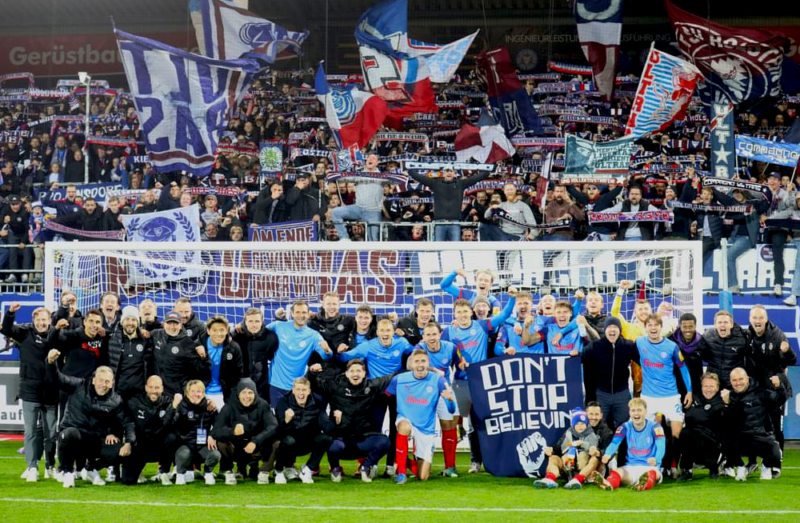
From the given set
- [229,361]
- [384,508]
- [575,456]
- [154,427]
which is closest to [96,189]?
[229,361]

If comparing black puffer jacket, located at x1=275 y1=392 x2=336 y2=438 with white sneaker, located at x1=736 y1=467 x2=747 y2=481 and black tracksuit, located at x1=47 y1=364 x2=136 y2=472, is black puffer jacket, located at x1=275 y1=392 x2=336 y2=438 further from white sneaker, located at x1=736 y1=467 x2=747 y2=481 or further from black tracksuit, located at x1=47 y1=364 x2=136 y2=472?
white sneaker, located at x1=736 y1=467 x2=747 y2=481

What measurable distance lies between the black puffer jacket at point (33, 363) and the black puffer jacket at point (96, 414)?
0.42 metres

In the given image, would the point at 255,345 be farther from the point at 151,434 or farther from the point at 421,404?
the point at 421,404

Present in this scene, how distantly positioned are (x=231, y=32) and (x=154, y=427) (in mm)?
11044

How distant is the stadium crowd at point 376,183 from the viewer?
49.6 ft

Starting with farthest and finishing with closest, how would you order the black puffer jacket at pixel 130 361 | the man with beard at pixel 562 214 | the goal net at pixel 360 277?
the man with beard at pixel 562 214
the goal net at pixel 360 277
the black puffer jacket at pixel 130 361

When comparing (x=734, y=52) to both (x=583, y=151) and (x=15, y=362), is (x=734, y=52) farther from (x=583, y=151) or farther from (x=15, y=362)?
(x=15, y=362)

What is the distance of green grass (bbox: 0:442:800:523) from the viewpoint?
27.2ft

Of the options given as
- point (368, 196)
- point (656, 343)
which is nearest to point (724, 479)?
point (656, 343)

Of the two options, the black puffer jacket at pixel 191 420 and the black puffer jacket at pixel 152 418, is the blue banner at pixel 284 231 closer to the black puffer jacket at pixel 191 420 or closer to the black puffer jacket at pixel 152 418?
the black puffer jacket at pixel 191 420

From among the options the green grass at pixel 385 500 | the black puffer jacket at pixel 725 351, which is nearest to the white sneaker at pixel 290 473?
the green grass at pixel 385 500

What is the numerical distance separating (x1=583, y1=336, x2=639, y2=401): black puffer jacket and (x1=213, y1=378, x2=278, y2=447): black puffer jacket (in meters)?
3.16

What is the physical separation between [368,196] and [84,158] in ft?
23.6

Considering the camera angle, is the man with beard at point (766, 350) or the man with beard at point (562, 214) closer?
the man with beard at point (766, 350)
